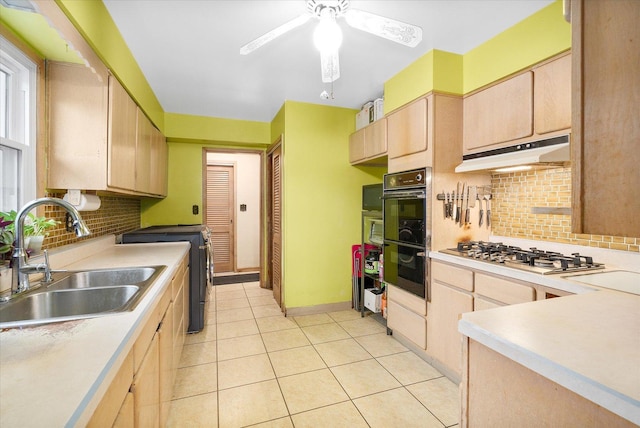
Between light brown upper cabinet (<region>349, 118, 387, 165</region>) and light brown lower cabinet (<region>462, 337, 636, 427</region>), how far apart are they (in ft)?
7.21

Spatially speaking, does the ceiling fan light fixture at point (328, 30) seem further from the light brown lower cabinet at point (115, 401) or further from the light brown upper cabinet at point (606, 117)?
the light brown lower cabinet at point (115, 401)

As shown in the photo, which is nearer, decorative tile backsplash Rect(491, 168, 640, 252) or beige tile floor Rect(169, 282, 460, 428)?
beige tile floor Rect(169, 282, 460, 428)

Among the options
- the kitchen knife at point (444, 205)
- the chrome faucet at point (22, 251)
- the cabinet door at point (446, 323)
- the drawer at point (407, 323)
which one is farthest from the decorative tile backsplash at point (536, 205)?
the chrome faucet at point (22, 251)

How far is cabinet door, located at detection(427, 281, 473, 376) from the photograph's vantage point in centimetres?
202

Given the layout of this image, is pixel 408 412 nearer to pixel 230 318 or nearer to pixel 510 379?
pixel 510 379

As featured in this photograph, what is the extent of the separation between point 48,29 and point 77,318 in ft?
4.61

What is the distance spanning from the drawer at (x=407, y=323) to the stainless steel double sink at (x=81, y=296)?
1.93m

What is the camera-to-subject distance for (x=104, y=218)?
8.81 ft

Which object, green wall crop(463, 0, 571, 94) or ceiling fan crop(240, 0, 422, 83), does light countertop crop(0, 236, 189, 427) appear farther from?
green wall crop(463, 0, 571, 94)

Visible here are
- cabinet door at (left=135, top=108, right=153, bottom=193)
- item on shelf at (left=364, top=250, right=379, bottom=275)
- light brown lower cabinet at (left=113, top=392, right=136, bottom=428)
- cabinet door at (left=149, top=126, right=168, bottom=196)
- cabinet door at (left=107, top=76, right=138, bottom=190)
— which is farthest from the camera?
item on shelf at (left=364, top=250, right=379, bottom=275)

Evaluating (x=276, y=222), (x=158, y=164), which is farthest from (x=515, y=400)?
(x=158, y=164)

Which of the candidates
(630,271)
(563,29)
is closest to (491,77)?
(563,29)

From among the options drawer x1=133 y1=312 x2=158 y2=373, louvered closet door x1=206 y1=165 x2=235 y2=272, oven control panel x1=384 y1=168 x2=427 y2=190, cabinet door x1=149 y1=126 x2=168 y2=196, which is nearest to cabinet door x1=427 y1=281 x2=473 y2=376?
oven control panel x1=384 y1=168 x2=427 y2=190

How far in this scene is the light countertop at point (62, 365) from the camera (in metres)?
0.56
